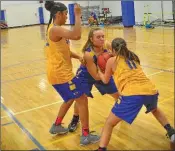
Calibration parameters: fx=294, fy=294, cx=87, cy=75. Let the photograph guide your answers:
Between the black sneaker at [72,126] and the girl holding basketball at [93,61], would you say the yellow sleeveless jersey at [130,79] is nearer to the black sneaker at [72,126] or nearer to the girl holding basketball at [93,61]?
the girl holding basketball at [93,61]

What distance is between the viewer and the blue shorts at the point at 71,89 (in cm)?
334

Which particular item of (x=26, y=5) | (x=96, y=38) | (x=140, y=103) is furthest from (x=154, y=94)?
Result: (x=26, y=5)

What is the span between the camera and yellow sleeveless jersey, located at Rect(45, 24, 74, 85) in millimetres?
3273

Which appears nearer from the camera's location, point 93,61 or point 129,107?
point 129,107

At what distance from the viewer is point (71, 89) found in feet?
11.0

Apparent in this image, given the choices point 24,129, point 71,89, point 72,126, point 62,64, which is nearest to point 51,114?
point 24,129

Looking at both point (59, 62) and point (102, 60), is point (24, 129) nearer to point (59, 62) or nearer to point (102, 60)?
point (59, 62)

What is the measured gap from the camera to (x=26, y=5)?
28.7 meters

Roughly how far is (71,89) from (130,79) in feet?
2.51

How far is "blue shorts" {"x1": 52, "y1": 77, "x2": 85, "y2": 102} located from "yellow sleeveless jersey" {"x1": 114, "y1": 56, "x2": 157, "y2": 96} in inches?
24.4

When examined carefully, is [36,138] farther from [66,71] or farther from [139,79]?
[139,79]

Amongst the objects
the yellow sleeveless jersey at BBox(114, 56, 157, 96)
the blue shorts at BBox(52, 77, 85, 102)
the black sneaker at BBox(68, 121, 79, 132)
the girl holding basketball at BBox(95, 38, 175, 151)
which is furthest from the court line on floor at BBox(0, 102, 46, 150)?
the yellow sleeveless jersey at BBox(114, 56, 157, 96)

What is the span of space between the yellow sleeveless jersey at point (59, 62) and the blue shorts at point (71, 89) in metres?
0.05

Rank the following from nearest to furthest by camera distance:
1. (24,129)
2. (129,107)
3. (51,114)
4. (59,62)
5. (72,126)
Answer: (129,107) → (59,62) → (72,126) → (24,129) → (51,114)
